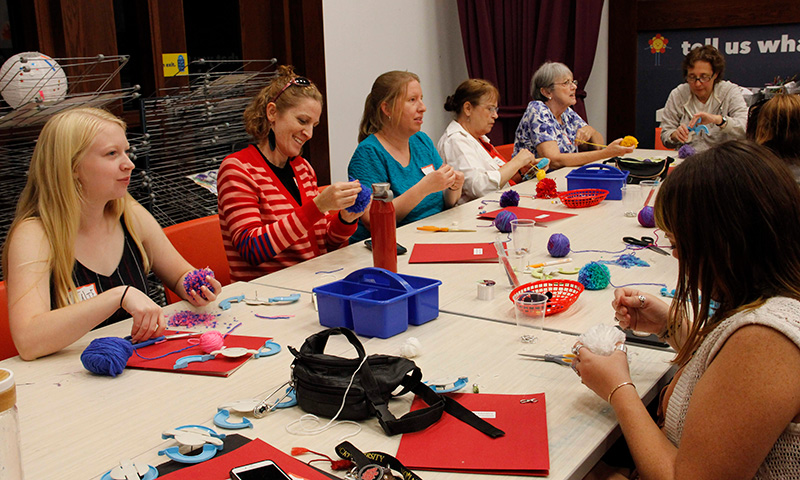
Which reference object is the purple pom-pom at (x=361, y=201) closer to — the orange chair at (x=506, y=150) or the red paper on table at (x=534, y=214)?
the red paper on table at (x=534, y=214)

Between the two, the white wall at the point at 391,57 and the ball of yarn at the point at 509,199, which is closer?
the ball of yarn at the point at 509,199

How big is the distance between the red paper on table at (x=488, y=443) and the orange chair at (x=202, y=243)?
1458mm

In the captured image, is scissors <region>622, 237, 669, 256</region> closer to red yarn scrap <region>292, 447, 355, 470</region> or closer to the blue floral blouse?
red yarn scrap <region>292, 447, 355, 470</region>

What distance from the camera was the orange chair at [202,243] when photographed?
2.57 meters

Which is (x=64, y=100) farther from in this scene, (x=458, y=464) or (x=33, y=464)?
(x=458, y=464)

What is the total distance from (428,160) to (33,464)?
2528mm

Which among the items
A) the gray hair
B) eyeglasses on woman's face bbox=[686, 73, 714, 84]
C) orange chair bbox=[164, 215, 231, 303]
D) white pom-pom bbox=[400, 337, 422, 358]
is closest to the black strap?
white pom-pom bbox=[400, 337, 422, 358]

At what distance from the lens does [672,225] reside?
120 cm

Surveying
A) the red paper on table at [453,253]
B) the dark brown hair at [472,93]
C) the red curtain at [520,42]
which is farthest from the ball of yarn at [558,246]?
the red curtain at [520,42]

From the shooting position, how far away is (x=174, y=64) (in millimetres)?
4156

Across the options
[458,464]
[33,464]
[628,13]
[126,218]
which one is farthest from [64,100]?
[628,13]

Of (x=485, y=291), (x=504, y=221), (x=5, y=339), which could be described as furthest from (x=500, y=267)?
(x=5, y=339)

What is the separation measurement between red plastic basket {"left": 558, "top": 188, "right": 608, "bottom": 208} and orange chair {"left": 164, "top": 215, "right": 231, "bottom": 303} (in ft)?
5.14

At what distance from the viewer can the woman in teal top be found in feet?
10.5
